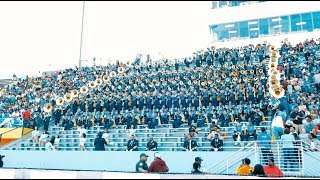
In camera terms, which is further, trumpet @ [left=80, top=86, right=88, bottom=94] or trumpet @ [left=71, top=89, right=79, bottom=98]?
trumpet @ [left=80, top=86, right=88, bottom=94]

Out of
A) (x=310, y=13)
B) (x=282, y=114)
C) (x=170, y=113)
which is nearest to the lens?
(x=282, y=114)

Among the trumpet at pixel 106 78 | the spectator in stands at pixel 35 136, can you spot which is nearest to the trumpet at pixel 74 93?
the trumpet at pixel 106 78

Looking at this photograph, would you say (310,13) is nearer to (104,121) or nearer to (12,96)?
(104,121)

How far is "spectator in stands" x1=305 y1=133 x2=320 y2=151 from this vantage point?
15000 millimetres

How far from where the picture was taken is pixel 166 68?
30.2 metres

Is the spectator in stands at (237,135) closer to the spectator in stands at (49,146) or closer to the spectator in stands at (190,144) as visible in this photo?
the spectator in stands at (190,144)

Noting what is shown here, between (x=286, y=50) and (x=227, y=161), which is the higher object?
(x=286, y=50)

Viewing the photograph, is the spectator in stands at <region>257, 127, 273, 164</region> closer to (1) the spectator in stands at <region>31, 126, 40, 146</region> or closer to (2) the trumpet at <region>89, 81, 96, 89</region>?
(1) the spectator in stands at <region>31, 126, 40, 146</region>

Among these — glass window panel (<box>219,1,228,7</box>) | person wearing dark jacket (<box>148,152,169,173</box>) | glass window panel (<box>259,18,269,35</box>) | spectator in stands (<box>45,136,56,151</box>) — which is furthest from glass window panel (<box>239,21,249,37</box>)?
person wearing dark jacket (<box>148,152,169,173</box>)

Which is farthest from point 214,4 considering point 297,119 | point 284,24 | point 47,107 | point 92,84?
point 297,119

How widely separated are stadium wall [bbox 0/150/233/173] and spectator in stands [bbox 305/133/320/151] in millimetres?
3187

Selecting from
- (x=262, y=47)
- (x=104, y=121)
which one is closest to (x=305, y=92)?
(x=262, y=47)

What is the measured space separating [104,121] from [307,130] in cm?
1175

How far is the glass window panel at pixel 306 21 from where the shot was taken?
130ft
